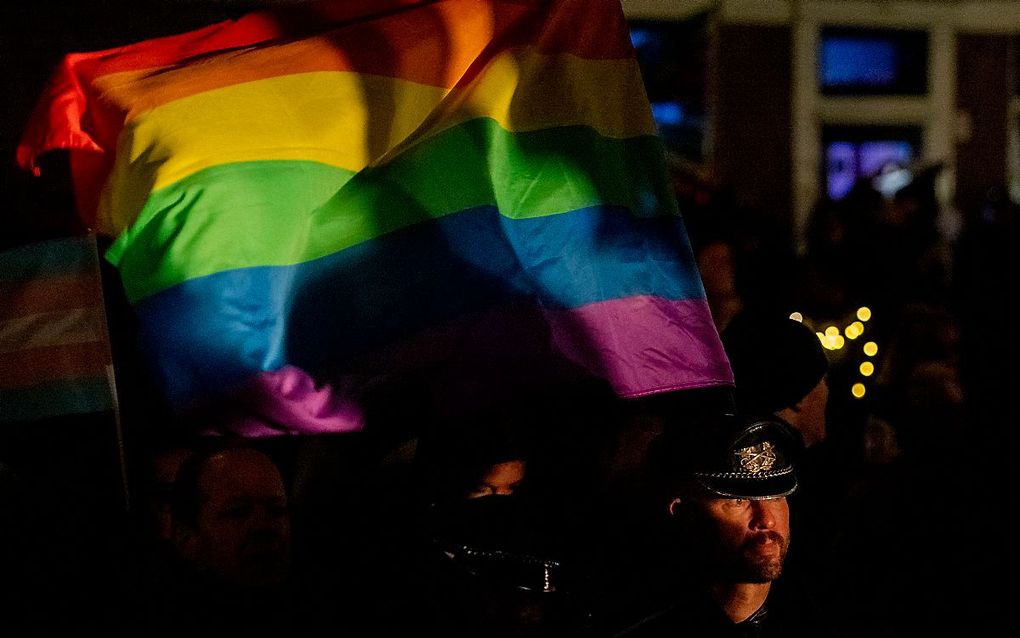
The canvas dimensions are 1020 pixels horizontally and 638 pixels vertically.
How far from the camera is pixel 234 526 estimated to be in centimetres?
310

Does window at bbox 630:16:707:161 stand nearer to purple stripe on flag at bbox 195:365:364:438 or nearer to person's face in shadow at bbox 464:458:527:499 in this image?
person's face in shadow at bbox 464:458:527:499

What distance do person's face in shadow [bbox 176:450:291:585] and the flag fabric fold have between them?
291 millimetres

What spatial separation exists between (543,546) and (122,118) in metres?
1.71

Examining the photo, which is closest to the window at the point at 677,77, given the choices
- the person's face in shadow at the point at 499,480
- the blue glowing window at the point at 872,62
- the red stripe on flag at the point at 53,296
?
the blue glowing window at the point at 872,62

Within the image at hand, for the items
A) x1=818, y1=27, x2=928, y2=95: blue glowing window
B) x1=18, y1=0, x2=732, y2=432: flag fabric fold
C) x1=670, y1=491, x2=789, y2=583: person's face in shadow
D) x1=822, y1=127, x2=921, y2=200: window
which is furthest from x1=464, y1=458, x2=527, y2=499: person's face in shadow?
x1=818, y1=27, x2=928, y2=95: blue glowing window

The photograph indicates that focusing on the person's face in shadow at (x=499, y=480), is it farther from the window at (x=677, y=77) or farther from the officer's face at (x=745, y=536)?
the window at (x=677, y=77)

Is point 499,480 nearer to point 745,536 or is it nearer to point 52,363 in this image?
point 745,536

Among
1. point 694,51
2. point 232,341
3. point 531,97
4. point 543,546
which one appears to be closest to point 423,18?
point 531,97

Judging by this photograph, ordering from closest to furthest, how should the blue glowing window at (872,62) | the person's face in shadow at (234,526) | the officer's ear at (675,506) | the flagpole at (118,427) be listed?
the officer's ear at (675,506), the person's face in shadow at (234,526), the flagpole at (118,427), the blue glowing window at (872,62)

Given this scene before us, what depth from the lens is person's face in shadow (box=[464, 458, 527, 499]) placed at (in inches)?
123

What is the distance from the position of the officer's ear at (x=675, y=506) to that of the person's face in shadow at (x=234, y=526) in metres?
1.11

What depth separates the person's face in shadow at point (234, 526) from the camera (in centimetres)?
309

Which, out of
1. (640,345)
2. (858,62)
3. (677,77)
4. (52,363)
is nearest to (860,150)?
(858,62)

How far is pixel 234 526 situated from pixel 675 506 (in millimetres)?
1234
